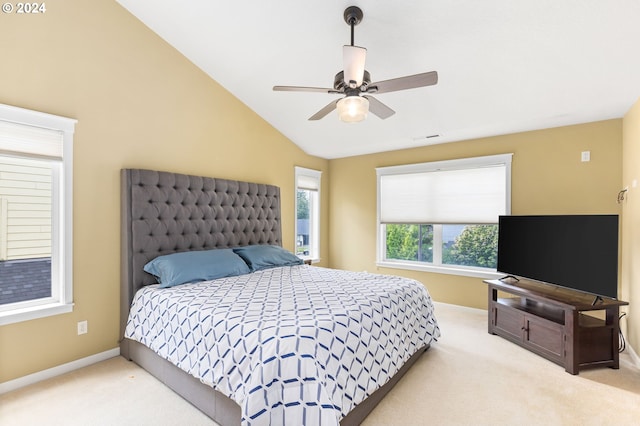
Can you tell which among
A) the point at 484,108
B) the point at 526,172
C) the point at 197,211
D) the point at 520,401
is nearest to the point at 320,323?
the point at 520,401

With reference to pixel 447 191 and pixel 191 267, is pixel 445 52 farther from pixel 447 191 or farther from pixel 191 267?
pixel 191 267

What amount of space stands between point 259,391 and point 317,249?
3951 millimetres

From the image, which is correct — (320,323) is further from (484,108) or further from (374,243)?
(374,243)

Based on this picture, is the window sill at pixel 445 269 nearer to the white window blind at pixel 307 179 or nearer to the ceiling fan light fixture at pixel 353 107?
the white window blind at pixel 307 179

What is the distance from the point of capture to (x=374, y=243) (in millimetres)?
5086

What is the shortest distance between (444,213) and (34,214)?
4406 mm

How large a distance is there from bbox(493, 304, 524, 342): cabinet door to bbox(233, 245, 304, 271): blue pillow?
2.31 meters

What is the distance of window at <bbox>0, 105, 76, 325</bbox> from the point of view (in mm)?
2352


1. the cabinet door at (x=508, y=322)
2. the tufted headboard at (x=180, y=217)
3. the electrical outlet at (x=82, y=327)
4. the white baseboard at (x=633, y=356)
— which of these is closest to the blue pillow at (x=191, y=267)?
the tufted headboard at (x=180, y=217)

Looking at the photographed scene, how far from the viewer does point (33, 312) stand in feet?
7.83

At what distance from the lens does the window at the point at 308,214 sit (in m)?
5.14

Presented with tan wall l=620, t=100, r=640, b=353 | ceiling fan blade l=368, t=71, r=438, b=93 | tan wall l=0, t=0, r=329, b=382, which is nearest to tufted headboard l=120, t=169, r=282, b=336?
tan wall l=0, t=0, r=329, b=382

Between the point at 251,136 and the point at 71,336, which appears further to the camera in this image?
the point at 251,136

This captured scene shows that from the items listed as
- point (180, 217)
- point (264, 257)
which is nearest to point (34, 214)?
point (180, 217)
